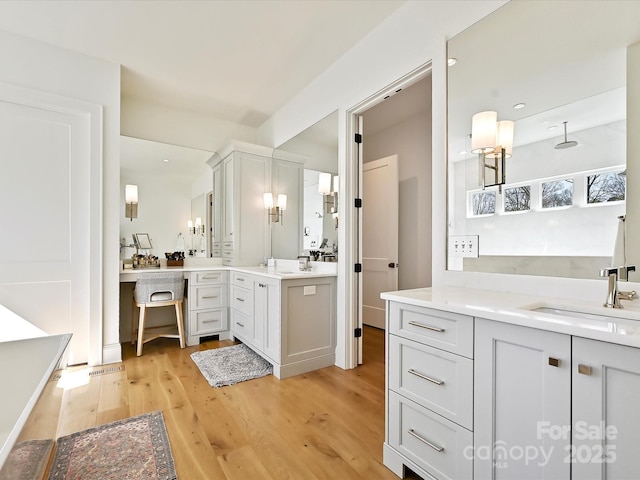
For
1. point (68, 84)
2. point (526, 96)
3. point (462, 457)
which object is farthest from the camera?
point (68, 84)

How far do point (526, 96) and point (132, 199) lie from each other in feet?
12.4

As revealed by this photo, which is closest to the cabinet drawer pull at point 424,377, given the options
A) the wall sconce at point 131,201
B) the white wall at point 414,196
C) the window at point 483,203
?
the window at point 483,203

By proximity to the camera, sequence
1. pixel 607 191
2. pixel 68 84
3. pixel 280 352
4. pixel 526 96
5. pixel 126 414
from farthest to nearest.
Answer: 1. pixel 68 84
2. pixel 280 352
3. pixel 126 414
4. pixel 526 96
5. pixel 607 191

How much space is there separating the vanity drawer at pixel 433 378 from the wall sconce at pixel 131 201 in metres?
3.30

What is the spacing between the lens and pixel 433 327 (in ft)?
4.44

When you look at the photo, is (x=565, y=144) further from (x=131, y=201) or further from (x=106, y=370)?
(x=131, y=201)

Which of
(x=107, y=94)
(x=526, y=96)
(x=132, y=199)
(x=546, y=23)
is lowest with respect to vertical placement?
(x=132, y=199)

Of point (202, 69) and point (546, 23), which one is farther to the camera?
point (202, 69)

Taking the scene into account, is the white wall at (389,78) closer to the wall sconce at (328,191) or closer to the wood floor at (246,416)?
the wall sconce at (328,191)

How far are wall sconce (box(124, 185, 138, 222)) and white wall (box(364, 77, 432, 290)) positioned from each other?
2.93 meters

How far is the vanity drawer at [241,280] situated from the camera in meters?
3.23

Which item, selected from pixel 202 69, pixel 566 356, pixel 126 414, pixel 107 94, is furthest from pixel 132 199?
pixel 566 356

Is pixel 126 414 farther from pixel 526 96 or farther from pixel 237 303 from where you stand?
pixel 526 96

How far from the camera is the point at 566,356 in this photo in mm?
959
